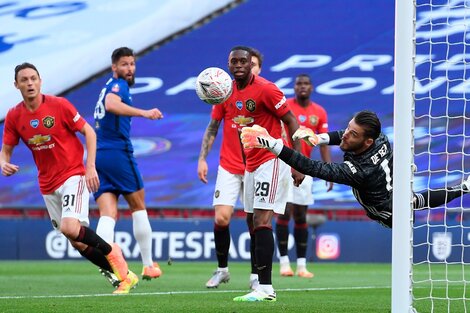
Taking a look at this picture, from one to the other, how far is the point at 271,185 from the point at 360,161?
1.63m

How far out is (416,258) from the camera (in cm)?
1689

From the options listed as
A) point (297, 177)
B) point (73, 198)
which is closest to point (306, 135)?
point (297, 177)

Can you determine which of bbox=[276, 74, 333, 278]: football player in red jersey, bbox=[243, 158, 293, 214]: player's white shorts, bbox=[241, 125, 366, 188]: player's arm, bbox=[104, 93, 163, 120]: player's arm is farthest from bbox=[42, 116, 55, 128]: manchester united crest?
bbox=[276, 74, 333, 278]: football player in red jersey

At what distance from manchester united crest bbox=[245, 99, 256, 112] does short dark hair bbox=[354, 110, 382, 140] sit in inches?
71.0

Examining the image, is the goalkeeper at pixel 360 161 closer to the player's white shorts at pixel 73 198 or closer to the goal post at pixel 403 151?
the goal post at pixel 403 151

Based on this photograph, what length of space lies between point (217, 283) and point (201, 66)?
411 inches

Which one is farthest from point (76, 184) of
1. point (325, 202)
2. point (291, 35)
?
point (291, 35)

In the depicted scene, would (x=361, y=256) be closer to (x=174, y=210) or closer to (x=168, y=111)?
(x=174, y=210)

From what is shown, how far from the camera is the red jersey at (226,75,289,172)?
8984mm

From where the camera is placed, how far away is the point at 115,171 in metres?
11.1

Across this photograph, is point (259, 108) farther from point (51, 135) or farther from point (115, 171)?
point (115, 171)

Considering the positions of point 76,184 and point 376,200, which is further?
point 76,184

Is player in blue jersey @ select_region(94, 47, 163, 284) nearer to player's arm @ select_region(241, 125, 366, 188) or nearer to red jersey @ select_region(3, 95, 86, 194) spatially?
red jersey @ select_region(3, 95, 86, 194)

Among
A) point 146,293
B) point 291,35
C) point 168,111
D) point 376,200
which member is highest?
point 291,35
